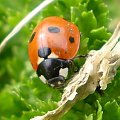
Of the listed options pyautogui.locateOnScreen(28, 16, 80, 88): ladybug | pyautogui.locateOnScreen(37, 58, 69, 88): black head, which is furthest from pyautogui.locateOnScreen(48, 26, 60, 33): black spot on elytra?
pyautogui.locateOnScreen(37, 58, 69, 88): black head

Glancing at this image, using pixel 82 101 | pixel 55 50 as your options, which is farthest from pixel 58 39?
pixel 82 101

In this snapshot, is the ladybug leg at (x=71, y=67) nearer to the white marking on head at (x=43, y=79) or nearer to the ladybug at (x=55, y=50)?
the ladybug at (x=55, y=50)

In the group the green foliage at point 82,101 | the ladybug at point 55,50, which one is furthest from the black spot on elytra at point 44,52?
the green foliage at point 82,101

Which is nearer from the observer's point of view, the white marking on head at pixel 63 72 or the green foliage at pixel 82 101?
the green foliage at pixel 82 101

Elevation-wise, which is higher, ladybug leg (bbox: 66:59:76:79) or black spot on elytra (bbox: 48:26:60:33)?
black spot on elytra (bbox: 48:26:60:33)

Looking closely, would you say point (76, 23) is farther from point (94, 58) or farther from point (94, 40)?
point (94, 58)

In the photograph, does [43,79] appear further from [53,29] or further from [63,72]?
[53,29]

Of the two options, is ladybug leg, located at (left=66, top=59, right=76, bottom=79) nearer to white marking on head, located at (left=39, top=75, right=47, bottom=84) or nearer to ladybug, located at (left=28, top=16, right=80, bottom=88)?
ladybug, located at (left=28, top=16, right=80, bottom=88)

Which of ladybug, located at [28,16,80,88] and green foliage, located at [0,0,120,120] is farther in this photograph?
ladybug, located at [28,16,80,88]
